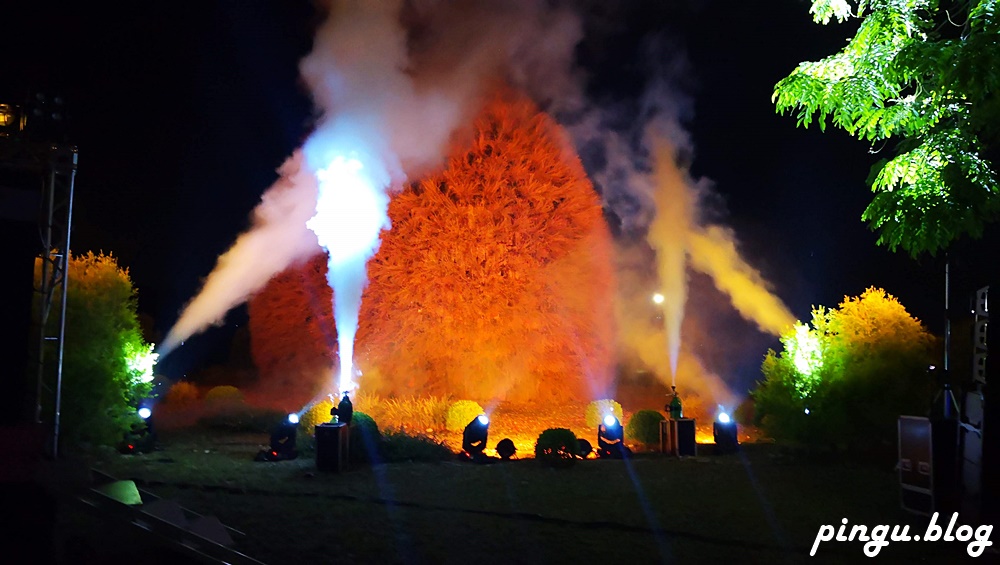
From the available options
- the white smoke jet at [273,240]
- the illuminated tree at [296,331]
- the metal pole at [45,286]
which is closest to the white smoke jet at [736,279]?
the illuminated tree at [296,331]

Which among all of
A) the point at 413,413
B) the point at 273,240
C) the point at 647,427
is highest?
the point at 273,240

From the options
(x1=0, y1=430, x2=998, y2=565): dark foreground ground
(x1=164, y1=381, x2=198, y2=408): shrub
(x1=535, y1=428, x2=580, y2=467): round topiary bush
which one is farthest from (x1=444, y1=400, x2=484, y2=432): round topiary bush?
(x1=164, y1=381, x2=198, y2=408): shrub

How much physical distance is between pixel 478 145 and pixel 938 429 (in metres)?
15.4

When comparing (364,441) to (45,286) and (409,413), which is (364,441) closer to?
(409,413)

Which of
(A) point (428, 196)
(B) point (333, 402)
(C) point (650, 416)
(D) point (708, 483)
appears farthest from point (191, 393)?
(D) point (708, 483)

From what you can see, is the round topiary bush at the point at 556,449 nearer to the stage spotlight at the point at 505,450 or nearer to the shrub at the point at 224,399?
the stage spotlight at the point at 505,450

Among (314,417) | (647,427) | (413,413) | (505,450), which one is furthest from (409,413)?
(647,427)

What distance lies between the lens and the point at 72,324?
12859mm

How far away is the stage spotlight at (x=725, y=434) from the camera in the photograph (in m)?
14.2

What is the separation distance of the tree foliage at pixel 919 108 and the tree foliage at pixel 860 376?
6.12 metres

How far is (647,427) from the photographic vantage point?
15.6m

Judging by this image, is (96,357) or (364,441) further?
(364,441)

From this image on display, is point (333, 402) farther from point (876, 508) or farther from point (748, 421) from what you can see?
point (876, 508)

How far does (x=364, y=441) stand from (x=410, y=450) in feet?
2.65
